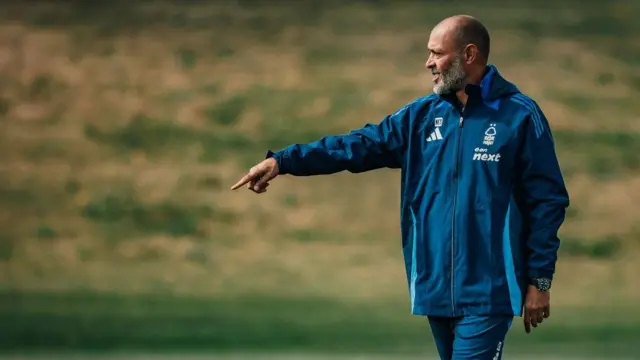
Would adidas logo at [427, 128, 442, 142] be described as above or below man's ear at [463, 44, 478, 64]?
below

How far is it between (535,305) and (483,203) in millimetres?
336

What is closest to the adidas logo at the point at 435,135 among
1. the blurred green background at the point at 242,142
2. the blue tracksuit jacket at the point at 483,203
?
the blue tracksuit jacket at the point at 483,203

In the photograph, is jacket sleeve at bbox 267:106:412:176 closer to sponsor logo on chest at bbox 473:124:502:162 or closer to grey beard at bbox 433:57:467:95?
grey beard at bbox 433:57:467:95

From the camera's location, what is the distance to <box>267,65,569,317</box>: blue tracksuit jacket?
371cm

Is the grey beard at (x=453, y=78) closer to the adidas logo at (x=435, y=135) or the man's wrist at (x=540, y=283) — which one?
the adidas logo at (x=435, y=135)

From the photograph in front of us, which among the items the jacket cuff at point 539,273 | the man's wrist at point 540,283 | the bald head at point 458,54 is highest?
the bald head at point 458,54

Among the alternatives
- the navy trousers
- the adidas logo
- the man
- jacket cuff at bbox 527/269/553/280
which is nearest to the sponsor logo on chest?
the man

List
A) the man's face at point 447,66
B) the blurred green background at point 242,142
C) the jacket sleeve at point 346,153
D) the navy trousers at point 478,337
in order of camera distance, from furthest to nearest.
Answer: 1. the blurred green background at point 242,142
2. the jacket sleeve at point 346,153
3. the man's face at point 447,66
4. the navy trousers at point 478,337

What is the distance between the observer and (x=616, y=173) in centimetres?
836

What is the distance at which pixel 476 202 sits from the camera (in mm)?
3721

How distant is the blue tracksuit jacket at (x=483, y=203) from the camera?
3.71 m

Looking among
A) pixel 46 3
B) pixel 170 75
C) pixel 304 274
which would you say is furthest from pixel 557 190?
pixel 46 3

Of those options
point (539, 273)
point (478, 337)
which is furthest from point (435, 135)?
point (478, 337)

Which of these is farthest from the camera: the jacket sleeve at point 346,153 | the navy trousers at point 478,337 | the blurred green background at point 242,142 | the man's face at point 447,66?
the blurred green background at point 242,142
